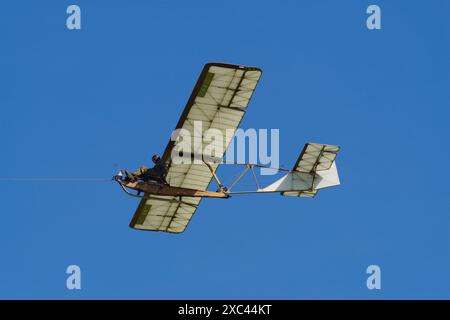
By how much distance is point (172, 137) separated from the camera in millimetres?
55625

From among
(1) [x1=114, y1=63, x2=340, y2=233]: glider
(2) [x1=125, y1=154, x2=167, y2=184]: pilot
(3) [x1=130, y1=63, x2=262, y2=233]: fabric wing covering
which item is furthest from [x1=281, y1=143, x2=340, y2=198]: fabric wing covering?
(2) [x1=125, y1=154, x2=167, y2=184]: pilot

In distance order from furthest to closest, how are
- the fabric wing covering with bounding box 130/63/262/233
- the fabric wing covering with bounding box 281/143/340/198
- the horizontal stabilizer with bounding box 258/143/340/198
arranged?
1. the horizontal stabilizer with bounding box 258/143/340/198
2. the fabric wing covering with bounding box 281/143/340/198
3. the fabric wing covering with bounding box 130/63/262/233

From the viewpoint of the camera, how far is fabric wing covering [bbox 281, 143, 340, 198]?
2323 inches

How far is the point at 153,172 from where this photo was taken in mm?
56188

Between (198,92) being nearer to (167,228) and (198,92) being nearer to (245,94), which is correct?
(245,94)

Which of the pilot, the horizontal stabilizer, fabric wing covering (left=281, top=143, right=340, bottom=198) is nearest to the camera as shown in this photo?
the pilot

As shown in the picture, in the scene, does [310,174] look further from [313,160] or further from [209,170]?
[209,170]

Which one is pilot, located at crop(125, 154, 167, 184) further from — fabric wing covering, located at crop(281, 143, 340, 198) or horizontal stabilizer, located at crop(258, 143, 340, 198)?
fabric wing covering, located at crop(281, 143, 340, 198)

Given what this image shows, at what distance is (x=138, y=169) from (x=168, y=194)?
1.91 metres

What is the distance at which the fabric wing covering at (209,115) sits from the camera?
53.7m

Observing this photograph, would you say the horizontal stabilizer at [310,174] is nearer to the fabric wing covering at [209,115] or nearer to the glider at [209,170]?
the glider at [209,170]

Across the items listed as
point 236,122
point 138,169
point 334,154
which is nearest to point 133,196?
point 138,169

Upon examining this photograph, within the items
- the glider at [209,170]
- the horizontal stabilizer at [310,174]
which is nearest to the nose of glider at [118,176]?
the glider at [209,170]

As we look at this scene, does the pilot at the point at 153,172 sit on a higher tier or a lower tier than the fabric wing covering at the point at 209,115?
lower
